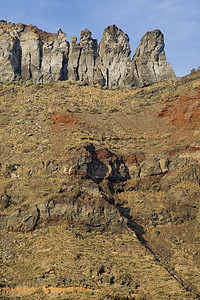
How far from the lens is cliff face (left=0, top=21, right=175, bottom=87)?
262 feet

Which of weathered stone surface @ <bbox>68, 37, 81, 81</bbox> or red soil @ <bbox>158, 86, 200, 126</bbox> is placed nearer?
red soil @ <bbox>158, 86, 200, 126</bbox>

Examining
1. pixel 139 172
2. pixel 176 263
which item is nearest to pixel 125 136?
pixel 139 172

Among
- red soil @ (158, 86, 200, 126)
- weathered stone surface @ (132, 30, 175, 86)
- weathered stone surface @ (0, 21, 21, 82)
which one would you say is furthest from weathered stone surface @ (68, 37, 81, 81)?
red soil @ (158, 86, 200, 126)

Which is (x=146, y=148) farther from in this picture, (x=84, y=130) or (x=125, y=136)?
(x=84, y=130)

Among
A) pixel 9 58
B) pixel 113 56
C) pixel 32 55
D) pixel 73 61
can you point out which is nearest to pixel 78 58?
pixel 73 61

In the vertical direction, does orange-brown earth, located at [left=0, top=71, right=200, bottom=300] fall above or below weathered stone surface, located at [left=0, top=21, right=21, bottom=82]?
below

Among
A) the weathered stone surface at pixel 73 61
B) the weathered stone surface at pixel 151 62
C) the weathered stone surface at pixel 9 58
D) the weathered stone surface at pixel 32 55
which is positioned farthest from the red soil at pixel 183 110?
the weathered stone surface at pixel 9 58

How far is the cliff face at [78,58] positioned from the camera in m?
79.8

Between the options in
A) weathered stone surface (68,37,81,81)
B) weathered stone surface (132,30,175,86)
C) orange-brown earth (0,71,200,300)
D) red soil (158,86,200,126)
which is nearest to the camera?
orange-brown earth (0,71,200,300)

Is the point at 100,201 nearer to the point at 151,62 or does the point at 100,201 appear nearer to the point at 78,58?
the point at 151,62

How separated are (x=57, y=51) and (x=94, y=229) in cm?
5882

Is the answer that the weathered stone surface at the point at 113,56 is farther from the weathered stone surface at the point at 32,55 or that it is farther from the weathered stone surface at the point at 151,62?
the weathered stone surface at the point at 32,55

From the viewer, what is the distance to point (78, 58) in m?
82.8

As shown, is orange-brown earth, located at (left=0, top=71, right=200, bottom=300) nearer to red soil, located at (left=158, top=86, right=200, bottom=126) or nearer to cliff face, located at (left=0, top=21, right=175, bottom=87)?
red soil, located at (left=158, top=86, right=200, bottom=126)
